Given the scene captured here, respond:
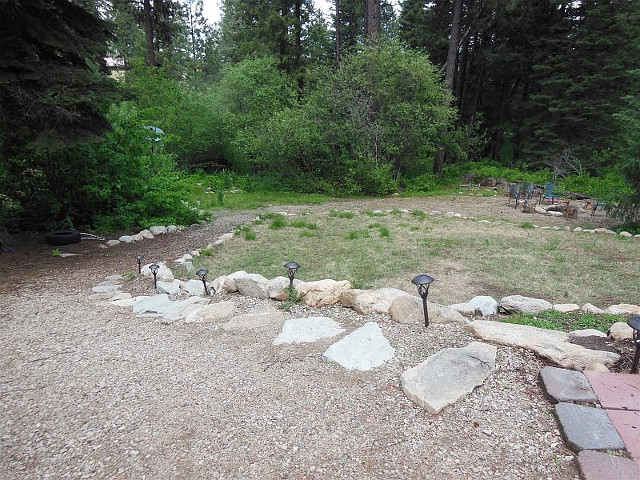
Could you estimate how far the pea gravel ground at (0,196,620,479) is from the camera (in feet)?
5.69

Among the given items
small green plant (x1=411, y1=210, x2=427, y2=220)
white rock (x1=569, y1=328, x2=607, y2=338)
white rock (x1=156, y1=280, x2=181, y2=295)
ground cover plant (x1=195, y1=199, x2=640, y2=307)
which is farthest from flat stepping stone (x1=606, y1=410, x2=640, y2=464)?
small green plant (x1=411, y1=210, x2=427, y2=220)

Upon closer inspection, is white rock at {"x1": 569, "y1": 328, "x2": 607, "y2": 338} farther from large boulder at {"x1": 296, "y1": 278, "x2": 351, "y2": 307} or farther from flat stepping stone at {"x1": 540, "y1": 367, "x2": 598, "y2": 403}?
large boulder at {"x1": 296, "y1": 278, "x2": 351, "y2": 307}

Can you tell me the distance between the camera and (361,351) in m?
2.64

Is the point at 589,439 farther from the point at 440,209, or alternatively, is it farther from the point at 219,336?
the point at 440,209

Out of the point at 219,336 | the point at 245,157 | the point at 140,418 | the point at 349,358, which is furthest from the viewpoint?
the point at 245,157

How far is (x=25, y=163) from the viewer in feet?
20.7

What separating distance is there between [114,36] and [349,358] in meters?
6.21

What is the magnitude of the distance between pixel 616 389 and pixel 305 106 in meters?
11.5

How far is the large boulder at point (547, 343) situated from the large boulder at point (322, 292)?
1261mm

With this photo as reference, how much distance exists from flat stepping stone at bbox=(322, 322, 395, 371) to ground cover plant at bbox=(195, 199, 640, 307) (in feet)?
4.79

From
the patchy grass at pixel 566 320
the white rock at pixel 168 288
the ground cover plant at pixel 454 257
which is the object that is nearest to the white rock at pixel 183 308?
the white rock at pixel 168 288

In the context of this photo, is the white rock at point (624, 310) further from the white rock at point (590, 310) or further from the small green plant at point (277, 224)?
the small green plant at point (277, 224)

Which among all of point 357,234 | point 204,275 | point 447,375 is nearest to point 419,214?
point 357,234

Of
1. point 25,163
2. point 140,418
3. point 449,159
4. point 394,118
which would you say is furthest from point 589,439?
point 449,159
